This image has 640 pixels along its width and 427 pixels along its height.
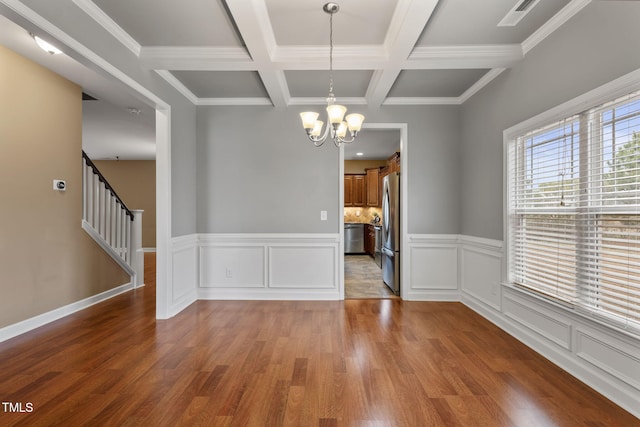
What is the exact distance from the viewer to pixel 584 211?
7.53 feet

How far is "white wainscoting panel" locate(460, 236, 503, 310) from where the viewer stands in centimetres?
339

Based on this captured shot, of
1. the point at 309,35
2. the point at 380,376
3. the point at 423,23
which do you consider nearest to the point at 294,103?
the point at 309,35

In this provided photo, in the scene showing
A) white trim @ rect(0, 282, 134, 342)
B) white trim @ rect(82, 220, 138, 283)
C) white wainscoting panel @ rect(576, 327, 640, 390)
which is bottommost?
white trim @ rect(0, 282, 134, 342)

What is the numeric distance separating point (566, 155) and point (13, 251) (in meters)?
5.03

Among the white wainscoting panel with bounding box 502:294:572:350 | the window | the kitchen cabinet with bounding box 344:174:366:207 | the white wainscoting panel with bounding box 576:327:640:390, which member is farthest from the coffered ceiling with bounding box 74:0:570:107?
the kitchen cabinet with bounding box 344:174:366:207

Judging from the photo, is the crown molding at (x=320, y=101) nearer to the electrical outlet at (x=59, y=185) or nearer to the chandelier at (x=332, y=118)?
the chandelier at (x=332, y=118)

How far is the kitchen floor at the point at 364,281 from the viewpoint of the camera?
4.67m

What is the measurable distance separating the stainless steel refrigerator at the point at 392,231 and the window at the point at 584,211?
65.3 inches

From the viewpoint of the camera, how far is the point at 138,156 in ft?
28.7

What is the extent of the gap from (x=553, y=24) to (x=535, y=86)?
470 mm

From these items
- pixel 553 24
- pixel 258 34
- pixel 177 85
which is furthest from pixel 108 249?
pixel 553 24

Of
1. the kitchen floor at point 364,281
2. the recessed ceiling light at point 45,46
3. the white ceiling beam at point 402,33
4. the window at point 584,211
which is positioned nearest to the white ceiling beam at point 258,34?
the white ceiling beam at point 402,33

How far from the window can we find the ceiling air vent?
880 mm

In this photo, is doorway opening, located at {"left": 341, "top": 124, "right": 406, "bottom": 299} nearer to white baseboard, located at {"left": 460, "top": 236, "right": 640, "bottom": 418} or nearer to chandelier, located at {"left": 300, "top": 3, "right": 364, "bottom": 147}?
white baseboard, located at {"left": 460, "top": 236, "right": 640, "bottom": 418}
